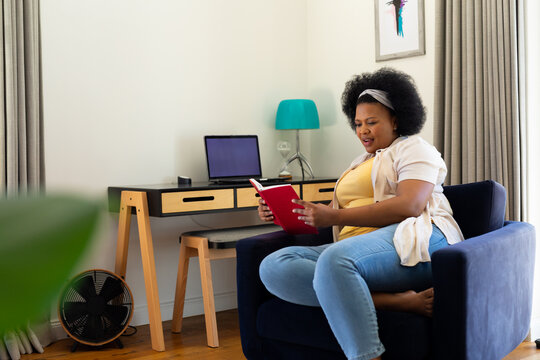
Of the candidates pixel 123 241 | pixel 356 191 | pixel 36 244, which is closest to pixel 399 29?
pixel 356 191

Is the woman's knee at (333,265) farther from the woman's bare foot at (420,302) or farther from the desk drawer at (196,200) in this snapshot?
the desk drawer at (196,200)

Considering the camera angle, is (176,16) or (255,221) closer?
(176,16)

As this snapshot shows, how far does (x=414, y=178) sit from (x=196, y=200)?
4.31ft

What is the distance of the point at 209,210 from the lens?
301 centimetres

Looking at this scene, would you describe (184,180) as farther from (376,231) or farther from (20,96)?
(376,231)

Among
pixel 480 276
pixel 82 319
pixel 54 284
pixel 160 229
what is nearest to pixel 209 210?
pixel 160 229

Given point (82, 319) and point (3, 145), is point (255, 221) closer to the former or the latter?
point (82, 319)

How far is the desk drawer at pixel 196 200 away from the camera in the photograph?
2844 millimetres

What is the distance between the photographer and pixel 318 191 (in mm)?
3443

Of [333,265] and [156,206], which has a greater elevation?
[156,206]

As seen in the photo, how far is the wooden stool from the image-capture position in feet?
9.52

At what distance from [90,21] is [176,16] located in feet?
1.70

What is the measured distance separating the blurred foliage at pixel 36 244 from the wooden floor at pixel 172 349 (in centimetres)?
270

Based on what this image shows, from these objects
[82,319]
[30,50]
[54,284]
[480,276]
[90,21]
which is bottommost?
[82,319]
